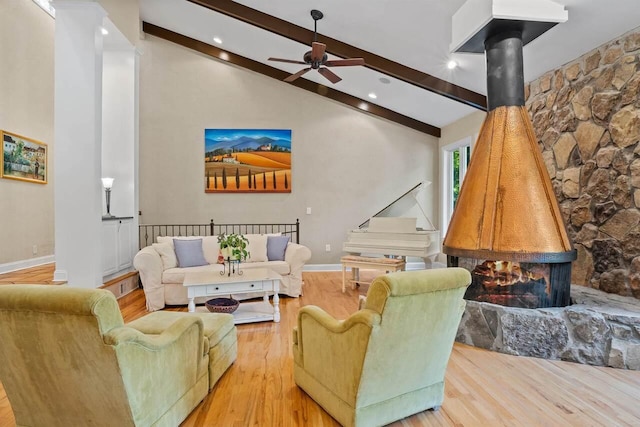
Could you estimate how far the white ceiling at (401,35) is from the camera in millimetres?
3443

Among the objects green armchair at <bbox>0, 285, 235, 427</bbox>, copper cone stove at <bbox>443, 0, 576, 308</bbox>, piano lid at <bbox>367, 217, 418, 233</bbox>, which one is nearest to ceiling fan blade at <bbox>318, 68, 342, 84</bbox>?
copper cone stove at <bbox>443, 0, 576, 308</bbox>

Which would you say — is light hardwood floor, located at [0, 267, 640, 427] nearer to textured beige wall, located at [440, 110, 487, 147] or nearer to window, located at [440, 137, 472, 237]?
textured beige wall, located at [440, 110, 487, 147]

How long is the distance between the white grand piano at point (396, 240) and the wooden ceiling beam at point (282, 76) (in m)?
2.39

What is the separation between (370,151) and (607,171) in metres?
4.20

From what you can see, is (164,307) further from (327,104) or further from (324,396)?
(327,104)

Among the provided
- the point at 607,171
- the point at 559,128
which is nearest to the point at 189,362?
the point at 607,171

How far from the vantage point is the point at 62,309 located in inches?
59.8

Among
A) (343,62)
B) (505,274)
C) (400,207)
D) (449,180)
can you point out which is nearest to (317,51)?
(343,62)

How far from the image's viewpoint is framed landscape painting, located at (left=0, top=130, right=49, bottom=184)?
500cm

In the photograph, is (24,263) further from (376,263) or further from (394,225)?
(394,225)

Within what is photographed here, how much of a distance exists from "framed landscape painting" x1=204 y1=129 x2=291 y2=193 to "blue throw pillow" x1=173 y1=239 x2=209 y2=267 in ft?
6.76

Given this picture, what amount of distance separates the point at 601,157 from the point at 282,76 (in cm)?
525

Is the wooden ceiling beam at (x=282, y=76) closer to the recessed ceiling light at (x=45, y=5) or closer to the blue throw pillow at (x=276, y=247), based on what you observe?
the recessed ceiling light at (x=45, y=5)

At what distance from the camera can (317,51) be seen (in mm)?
4172
